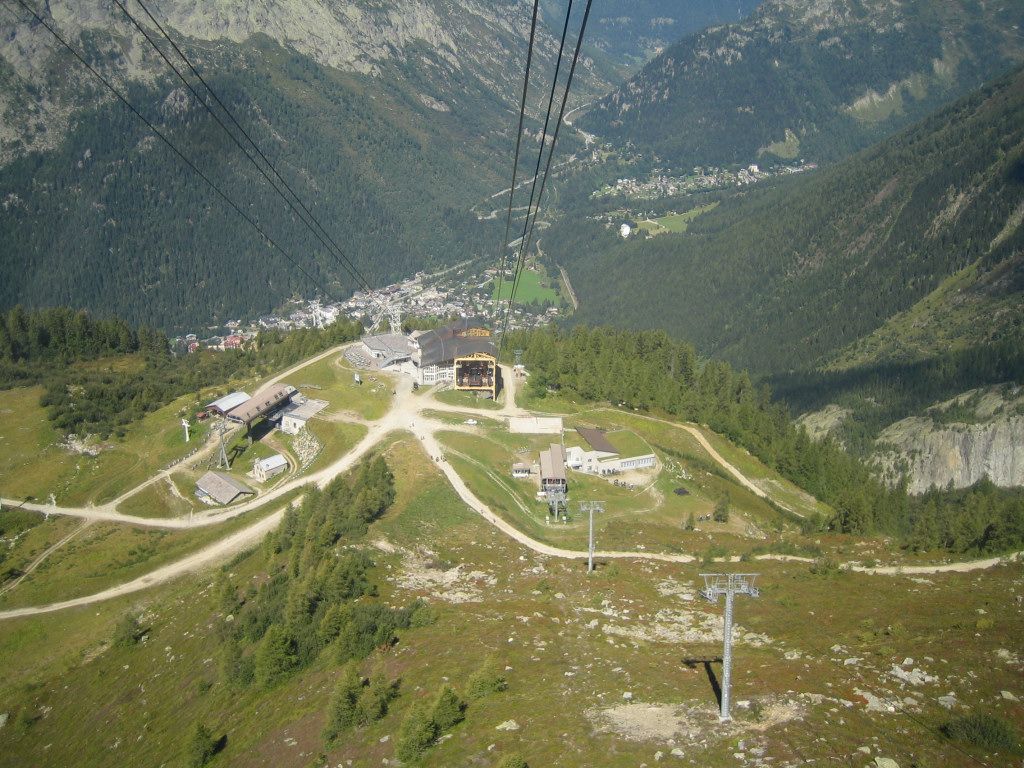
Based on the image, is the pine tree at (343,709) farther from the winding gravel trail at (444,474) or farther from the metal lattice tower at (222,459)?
the metal lattice tower at (222,459)

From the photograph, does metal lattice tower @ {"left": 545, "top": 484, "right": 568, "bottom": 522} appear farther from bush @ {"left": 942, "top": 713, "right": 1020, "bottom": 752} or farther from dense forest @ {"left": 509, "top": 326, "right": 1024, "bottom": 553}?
bush @ {"left": 942, "top": 713, "right": 1020, "bottom": 752}

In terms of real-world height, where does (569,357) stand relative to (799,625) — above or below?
above

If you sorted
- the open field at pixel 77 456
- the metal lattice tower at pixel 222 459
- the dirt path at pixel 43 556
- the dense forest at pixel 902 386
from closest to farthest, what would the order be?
1. the dirt path at pixel 43 556
2. the open field at pixel 77 456
3. the metal lattice tower at pixel 222 459
4. the dense forest at pixel 902 386

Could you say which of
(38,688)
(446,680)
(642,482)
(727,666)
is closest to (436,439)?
(642,482)

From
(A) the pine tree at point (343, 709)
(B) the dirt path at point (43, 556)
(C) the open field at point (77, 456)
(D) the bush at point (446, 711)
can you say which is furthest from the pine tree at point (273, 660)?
(C) the open field at point (77, 456)

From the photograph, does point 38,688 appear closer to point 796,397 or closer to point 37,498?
point 37,498

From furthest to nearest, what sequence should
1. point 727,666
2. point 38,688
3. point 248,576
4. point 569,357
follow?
point 569,357 < point 248,576 < point 38,688 < point 727,666
